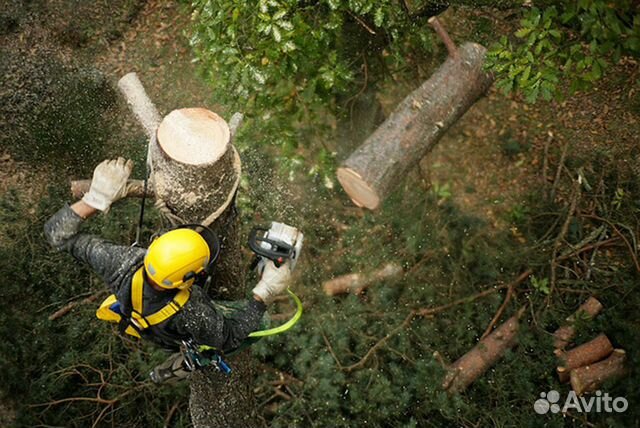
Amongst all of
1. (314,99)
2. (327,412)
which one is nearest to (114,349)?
(327,412)

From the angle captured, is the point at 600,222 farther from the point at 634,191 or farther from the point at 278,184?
the point at 278,184

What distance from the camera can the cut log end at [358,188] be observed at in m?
4.10

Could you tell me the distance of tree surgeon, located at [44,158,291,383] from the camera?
8.52 ft

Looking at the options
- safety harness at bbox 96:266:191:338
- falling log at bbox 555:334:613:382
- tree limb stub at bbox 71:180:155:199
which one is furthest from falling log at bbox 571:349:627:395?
tree limb stub at bbox 71:180:155:199

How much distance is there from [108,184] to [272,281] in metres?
0.97

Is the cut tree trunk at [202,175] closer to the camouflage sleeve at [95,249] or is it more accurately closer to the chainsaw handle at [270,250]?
the chainsaw handle at [270,250]

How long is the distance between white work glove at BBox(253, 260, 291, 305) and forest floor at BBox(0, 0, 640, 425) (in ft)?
7.74

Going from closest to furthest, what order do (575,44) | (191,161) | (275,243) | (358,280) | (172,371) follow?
(191,161) → (275,243) → (575,44) → (172,371) → (358,280)

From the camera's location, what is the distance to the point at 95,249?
290 centimetres

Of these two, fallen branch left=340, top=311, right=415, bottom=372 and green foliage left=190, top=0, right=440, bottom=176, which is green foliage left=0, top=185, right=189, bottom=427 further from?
green foliage left=190, top=0, right=440, bottom=176

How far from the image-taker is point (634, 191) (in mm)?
5422

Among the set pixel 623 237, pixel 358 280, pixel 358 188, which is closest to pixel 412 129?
pixel 358 188

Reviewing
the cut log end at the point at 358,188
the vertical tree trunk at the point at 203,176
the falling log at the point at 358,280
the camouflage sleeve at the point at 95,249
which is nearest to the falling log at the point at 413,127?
the cut log end at the point at 358,188

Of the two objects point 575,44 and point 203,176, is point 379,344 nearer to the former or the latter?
point 203,176
